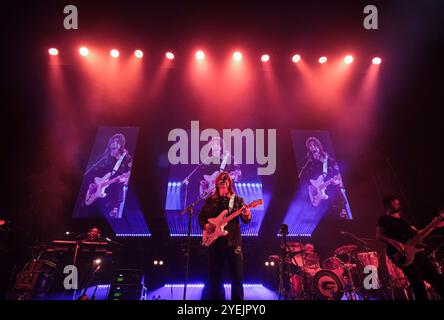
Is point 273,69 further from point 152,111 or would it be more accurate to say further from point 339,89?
point 152,111

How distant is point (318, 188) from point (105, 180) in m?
5.60

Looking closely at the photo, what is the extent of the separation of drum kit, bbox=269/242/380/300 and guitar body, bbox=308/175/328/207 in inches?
58.7

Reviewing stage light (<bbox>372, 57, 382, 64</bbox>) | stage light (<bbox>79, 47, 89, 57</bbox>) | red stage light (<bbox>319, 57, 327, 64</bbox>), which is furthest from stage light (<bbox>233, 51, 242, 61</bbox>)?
stage light (<bbox>79, 47, 89, 57</bbox>)

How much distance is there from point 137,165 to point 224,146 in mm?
2609

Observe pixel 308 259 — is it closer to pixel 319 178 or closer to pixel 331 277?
pixel 331 277

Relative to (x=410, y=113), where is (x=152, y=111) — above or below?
above

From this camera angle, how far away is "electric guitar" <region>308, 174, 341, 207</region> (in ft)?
23.6

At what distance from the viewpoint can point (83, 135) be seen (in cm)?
749

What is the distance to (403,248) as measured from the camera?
370cm

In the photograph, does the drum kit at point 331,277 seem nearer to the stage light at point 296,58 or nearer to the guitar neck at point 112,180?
the guitar neck at point 112,180

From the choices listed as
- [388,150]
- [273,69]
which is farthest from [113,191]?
[388,150]
